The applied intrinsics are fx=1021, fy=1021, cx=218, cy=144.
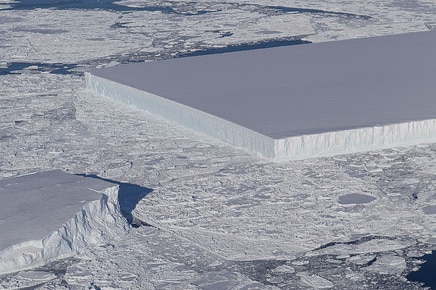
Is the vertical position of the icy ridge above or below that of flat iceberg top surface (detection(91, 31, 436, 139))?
below

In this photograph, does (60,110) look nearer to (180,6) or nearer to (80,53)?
(80,53)

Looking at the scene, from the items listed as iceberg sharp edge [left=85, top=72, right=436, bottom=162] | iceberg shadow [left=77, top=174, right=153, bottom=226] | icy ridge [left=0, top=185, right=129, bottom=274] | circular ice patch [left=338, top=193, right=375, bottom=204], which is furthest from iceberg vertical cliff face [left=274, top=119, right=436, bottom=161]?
icy ridge [left=0, top=185, right=129, bottom=274]

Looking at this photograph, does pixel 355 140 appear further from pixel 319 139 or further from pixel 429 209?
pixel 429 209

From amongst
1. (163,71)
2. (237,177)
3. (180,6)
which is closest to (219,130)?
(237,177)

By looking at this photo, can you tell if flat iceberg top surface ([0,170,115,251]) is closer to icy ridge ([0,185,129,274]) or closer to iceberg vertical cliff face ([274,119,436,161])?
icy ridge ([0,185,129,274])

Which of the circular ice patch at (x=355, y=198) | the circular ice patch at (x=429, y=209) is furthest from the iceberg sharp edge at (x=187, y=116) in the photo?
the circular ice patch at (x=429, y=209)

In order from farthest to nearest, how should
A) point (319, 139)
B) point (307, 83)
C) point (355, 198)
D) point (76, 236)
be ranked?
1. point (307, 83)
2. point (319, 139)
3. point (355, 198)
4. point (76, 236)

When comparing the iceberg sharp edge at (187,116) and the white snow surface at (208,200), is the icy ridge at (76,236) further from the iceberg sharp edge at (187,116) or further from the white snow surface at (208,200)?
the iceberg sharp edge at (187,116)

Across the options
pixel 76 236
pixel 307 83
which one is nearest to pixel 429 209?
pixel 76 236
